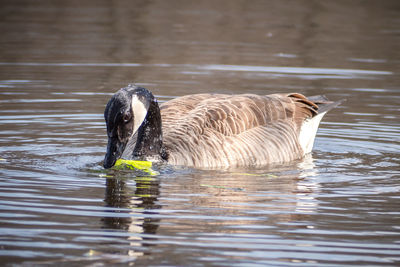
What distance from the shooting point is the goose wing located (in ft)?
38.0

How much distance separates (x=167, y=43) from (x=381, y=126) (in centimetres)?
1057

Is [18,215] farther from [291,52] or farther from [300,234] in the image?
[291,52]

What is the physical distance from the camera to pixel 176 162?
11438 millimetres

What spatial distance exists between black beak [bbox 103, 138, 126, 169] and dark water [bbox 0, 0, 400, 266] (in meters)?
0.29

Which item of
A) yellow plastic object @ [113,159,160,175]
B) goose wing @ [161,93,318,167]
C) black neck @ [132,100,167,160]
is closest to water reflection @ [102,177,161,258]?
yellow plastic object @ [113,159,160,175]

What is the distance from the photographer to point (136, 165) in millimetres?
11234

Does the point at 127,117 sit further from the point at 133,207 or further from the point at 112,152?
the point at 133,207

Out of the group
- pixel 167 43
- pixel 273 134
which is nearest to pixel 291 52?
pixel 167 43

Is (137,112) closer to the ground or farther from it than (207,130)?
farther from it

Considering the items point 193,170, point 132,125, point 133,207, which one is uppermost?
point 132,125

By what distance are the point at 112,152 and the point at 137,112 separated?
80 centimetres

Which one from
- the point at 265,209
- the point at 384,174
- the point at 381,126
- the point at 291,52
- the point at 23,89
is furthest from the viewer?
the point at 291,52

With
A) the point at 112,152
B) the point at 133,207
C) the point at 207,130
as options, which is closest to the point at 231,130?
the point at 207,130

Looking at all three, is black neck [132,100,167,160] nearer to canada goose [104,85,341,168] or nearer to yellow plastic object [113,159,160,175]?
canada goose [104,85,341,168]
